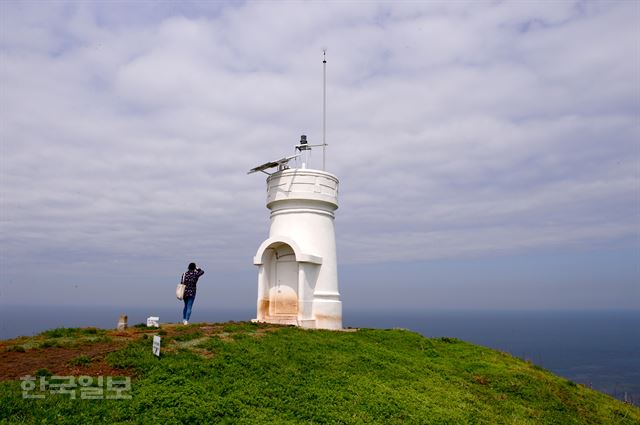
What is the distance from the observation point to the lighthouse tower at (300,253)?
20.4 meters

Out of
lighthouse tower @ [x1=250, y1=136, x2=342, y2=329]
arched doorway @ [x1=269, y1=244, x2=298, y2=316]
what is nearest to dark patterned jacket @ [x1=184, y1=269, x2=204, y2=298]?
lighthouse tower @ [x1=250, y1=136, x2=342, y2=329]

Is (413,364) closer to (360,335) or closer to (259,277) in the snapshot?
(360,335)

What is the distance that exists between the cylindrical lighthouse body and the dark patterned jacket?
3.00 m

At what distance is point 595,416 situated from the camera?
1491 centimetres

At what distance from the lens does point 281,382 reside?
1150cm

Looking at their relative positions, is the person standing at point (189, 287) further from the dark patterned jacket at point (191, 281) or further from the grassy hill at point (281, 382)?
the grassy hill at point (281, 382)

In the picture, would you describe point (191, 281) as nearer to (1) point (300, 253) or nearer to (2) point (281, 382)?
(1) point (300, 253)

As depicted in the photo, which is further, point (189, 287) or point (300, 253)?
point (300, 253)

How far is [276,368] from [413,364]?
4.98 meters

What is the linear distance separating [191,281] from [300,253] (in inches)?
169

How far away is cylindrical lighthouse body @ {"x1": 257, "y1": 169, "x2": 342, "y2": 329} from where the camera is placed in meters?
20.5

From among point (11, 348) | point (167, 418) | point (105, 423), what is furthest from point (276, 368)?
point (11, 348)

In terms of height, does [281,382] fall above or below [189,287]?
below

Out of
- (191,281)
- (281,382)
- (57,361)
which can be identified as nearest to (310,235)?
(191,281)
